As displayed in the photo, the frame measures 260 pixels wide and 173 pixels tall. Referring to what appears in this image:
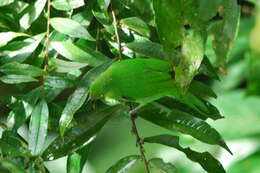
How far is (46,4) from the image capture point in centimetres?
75

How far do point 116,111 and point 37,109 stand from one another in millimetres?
104

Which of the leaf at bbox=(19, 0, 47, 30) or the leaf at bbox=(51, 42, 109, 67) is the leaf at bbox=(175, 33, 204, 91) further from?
the leaf at bbox=(19, 0, 47, 30)

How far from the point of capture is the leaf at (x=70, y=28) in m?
0.67

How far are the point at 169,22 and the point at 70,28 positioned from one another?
139mm

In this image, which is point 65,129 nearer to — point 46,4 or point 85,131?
point 85,131

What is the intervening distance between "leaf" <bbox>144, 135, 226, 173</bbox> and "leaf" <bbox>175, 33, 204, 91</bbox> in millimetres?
103

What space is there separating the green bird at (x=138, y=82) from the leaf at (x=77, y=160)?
0.11 meters

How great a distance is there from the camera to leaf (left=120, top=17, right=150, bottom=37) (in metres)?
0.69

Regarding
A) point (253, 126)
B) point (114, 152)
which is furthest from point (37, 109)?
point (114, 152)

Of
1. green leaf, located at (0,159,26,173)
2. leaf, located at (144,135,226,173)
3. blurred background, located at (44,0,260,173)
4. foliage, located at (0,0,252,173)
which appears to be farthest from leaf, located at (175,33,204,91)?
blurred background, located at (44,0,260,173)

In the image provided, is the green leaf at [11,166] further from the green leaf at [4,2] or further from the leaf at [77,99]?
the green leaf at [4,2]

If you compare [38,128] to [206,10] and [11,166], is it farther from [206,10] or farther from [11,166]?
[206,10]

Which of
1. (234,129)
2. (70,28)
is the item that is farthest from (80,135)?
(234,129)

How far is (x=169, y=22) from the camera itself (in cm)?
63
